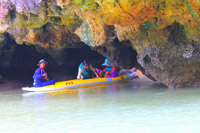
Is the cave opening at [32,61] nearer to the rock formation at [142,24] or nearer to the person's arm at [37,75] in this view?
the person's arm at [37,75]

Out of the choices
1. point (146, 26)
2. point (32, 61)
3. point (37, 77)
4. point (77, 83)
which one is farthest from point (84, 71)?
point (146, 26)

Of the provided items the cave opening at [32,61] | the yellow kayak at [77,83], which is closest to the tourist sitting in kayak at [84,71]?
the yellow kayak at [77,83]

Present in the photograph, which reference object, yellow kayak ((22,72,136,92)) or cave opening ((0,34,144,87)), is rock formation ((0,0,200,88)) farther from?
cave opening ((0,34,144,87))

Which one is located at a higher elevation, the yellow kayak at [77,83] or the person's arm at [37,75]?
the person's arm at [37,75]

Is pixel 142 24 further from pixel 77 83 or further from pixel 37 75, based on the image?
pixel 37 75

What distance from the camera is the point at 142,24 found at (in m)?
5.79

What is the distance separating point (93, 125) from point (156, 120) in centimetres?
73

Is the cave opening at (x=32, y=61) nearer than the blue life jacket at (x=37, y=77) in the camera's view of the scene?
No

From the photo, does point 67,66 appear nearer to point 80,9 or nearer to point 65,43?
point 65,43

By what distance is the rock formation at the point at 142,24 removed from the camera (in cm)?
495

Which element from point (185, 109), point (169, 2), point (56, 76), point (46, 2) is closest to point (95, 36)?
point (46, 2)

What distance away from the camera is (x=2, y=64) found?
12.0 metres

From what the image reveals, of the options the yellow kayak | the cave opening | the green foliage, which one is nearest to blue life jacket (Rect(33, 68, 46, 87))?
the yellow kayak

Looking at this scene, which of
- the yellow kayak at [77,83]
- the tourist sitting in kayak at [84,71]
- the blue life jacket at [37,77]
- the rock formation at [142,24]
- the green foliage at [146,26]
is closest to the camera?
the rock formation at [142,24]
